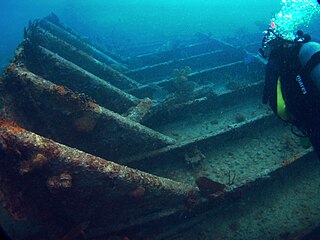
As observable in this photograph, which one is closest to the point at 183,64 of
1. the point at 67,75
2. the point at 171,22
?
the point at 67,75

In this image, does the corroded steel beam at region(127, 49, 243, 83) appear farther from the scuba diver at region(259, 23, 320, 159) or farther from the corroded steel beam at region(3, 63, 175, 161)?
the scuba diver at region(259, 23, 320, 159)

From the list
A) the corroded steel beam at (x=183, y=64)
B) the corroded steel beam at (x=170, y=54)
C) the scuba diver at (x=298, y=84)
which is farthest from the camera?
the corroded steel beam at (x=170, y=54)

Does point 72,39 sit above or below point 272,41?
above

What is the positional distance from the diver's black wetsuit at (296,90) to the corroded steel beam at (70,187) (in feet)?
6.06

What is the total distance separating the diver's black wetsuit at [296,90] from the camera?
3.24 meters

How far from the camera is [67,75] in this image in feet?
20.2

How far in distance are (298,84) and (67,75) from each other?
4.68m

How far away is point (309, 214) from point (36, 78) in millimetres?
4753

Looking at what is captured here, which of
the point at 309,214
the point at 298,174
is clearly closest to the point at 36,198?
the point at 309,214

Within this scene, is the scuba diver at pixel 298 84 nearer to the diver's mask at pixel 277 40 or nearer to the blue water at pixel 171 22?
the diver's mask at pixel 277 40

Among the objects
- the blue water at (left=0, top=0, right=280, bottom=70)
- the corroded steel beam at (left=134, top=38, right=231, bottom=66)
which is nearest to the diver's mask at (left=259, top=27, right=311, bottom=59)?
the corroded steel beam at (left=134, top=38, right=231, bottom=66)

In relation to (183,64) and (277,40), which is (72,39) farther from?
(277,40)

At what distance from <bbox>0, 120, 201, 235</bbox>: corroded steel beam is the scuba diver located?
1832mm

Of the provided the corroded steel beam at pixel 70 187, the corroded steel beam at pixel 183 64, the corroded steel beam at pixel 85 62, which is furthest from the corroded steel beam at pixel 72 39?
the corroded steel beam at pixel 70 187
